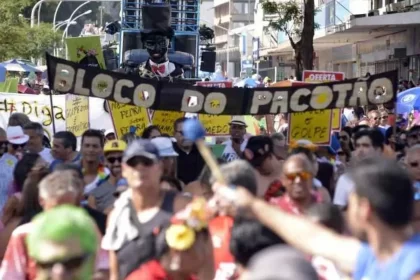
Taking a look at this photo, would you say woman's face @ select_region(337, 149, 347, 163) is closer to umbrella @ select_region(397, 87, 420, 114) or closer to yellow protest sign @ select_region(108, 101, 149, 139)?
yellow protest sign @ select_region(108, 101, 149, 139)

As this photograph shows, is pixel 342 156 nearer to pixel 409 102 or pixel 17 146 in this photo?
pixel 17 146

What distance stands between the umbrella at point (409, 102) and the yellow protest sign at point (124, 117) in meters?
5.68

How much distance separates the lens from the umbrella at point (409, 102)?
18.6m

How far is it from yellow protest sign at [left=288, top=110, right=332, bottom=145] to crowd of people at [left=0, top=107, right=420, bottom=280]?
155 cm

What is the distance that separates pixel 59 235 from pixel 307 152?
4.95 meters

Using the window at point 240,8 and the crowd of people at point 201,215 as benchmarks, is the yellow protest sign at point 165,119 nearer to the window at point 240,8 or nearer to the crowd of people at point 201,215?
the crowd of people at point 201,215

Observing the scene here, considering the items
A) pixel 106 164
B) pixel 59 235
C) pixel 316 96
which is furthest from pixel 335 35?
pixel 59 235

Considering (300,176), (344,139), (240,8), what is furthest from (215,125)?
(240,8)

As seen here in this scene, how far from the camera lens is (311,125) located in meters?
13.3

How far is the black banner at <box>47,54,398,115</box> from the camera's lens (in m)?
11.9

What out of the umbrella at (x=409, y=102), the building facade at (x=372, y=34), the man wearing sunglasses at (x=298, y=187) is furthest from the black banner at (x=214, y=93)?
the building facade at (x=372, y=34)

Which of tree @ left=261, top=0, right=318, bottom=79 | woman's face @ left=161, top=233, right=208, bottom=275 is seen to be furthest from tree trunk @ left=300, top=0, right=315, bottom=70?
A: woman's face @ left=161, top=233, right=208, bottom=275

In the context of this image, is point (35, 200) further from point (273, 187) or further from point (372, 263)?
point (372, 263)

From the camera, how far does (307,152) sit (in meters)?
8.73
